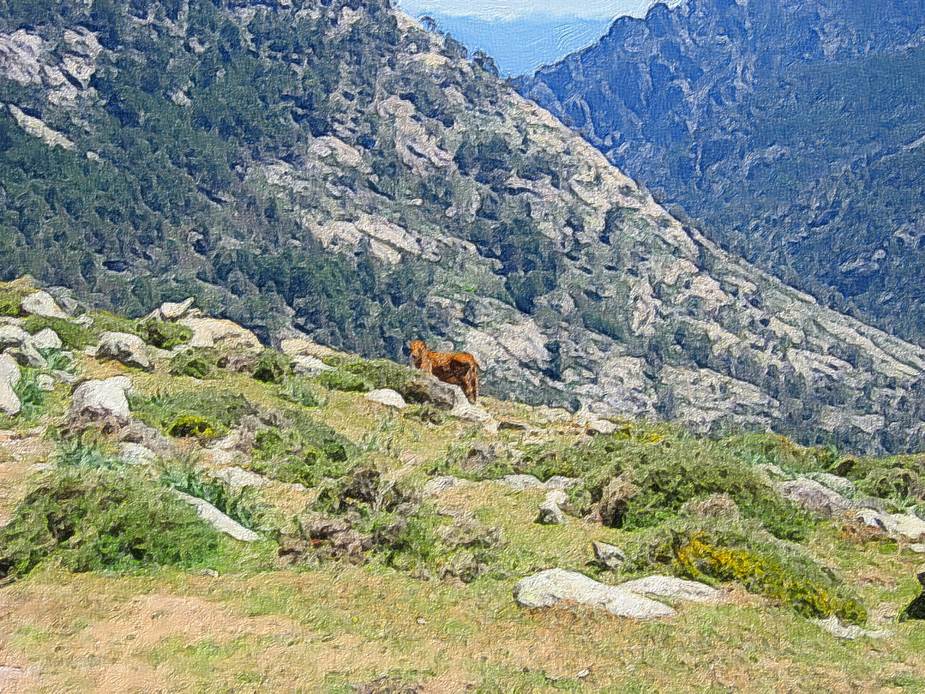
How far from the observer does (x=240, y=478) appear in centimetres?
1608

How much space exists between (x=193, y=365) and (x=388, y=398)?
4615mm

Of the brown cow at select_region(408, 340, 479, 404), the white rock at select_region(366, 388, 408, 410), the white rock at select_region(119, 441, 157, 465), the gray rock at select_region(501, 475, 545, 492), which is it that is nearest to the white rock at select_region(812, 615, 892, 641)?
the gray rock at select_region(501, 475, 545, 492)

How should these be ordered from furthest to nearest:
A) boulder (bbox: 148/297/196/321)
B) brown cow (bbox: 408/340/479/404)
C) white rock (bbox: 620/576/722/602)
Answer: boulder (bbox: 148/297/196/321)
brown cow (bbox: 408/340/479/404)
white rock (bbox: 620/576/722/602)

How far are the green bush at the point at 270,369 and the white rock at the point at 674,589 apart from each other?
1455 cm

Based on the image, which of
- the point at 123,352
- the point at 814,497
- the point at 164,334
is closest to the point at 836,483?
the point at 814,497

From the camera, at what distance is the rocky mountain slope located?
29.8ft

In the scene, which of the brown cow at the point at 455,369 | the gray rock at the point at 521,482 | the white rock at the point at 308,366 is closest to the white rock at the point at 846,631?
the gray rock at the point at 521,482

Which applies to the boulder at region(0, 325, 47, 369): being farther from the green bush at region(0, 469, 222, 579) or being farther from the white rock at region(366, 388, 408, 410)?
the green bush at region(0, 469, 222, 579)

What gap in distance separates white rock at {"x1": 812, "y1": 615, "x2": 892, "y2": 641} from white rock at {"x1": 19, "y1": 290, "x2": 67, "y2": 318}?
22.3 metres

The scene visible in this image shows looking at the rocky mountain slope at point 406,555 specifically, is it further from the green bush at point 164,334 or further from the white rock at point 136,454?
the green bush at point 164,334

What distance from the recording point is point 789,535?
15.9m

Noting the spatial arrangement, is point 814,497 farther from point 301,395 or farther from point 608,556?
point 301,395

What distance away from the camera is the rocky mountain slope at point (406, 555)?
9.09 meters

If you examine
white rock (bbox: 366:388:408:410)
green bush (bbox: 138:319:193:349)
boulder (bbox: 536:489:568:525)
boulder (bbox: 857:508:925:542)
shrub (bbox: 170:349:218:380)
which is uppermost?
green bush (bbox: 138:319:193:349)
